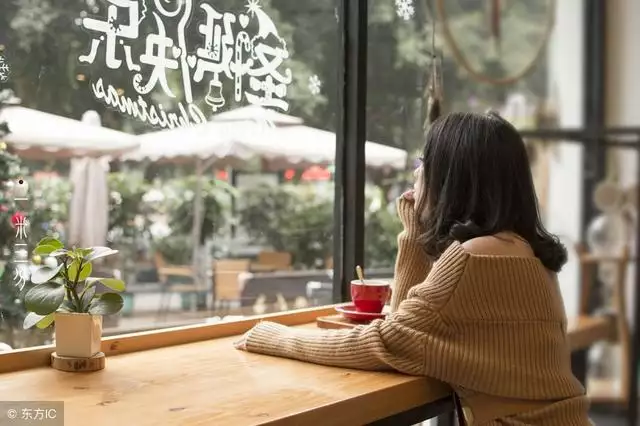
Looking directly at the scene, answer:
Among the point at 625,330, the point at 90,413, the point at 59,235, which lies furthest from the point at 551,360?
the point at 59,235

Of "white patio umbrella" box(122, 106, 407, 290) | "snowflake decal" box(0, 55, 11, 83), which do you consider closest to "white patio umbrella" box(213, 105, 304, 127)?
"white patio umbrella" box(122, 106, 407, 290)

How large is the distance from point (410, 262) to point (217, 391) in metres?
0.60

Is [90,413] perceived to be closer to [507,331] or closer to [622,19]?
[507,331]

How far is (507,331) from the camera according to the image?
1322 millimetres

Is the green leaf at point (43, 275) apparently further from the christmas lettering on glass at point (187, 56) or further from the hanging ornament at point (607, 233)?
the hanging ornament at point (607, 233)

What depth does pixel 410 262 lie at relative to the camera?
64.4 inches

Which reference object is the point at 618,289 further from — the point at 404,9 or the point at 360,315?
the point at 404,9

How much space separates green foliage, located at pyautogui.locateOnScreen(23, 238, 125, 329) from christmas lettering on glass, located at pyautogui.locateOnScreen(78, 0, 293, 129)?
347 mm

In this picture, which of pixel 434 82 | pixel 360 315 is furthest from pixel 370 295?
pixel 434 82

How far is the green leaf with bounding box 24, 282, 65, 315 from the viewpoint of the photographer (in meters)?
1.26

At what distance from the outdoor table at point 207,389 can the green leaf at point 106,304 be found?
3.9 inches

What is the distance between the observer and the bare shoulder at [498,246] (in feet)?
4.43

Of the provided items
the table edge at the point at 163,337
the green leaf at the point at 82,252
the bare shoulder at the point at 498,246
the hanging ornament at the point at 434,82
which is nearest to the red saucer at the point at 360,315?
the table edge at the point at 163,337

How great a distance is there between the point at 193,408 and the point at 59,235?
1.79ft
